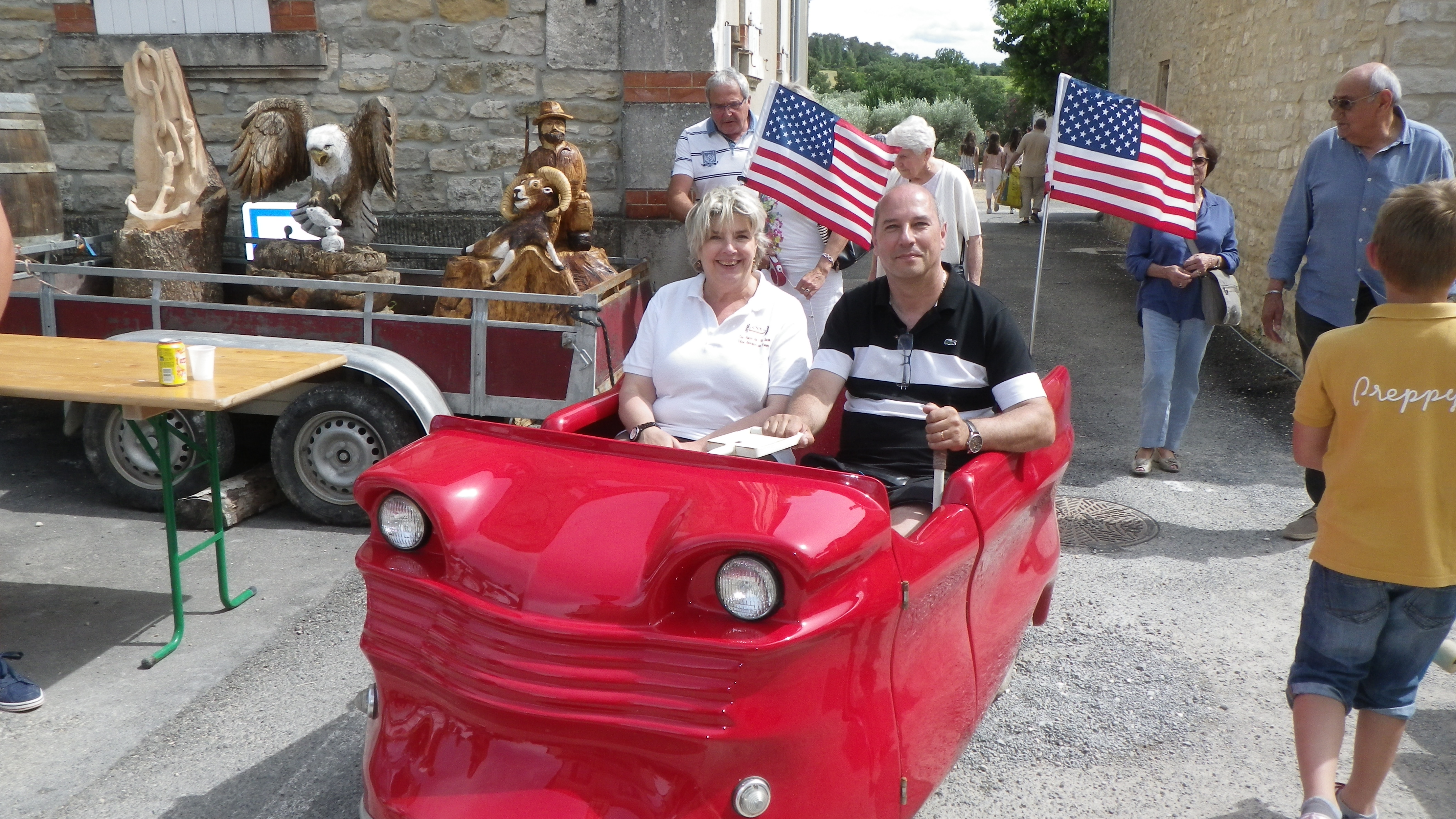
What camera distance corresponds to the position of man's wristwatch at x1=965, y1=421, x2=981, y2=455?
2.82 m

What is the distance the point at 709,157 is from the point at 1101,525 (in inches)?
105

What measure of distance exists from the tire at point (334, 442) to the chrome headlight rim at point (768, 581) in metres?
3.05

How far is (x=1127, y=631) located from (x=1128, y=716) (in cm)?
64

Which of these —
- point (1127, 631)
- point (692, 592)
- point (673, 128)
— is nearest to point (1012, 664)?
point (1127, 631)

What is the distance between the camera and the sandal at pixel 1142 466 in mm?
5691

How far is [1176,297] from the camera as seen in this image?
5465 millimetres

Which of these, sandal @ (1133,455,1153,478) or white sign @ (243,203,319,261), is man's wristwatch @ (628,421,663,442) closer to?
sandal @ (1133,455,1153,478)

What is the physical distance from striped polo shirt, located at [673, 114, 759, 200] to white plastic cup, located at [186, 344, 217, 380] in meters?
2.69

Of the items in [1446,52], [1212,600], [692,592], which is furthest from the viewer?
[1446,52]

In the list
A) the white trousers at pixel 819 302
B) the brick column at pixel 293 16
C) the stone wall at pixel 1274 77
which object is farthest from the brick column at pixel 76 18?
the stone wall at pixel 1274 77

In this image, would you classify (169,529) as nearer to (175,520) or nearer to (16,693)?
(175,520)

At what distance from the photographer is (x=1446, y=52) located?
20.0 feet

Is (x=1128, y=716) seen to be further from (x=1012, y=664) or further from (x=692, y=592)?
(x=692, y=592)

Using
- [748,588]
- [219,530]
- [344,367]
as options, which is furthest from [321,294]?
[748,588]
